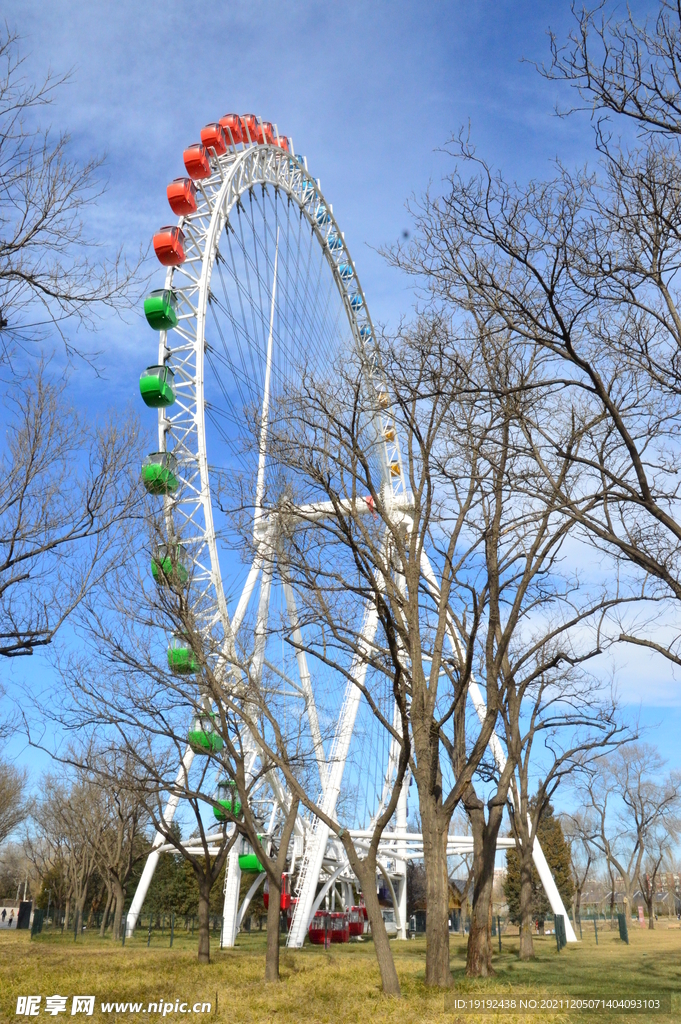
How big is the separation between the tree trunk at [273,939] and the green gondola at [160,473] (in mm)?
7525

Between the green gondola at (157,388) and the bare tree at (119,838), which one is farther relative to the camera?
the bare tree at (119,838)

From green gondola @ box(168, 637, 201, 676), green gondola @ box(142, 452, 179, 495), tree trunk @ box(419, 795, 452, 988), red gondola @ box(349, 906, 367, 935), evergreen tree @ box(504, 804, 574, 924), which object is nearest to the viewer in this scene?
tree trunk @ box(419, 795, 452, 988)

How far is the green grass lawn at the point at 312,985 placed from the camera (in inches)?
365

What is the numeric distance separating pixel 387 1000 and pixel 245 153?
68.2 feet

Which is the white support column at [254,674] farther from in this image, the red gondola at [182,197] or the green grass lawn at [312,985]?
the red gondola at [182,197]

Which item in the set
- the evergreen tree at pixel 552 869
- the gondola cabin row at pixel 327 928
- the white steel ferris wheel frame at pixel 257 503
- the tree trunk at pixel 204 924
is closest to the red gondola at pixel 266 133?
the white steel ferris wheel frame at pixel 257 503

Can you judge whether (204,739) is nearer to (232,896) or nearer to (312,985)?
(312,985)

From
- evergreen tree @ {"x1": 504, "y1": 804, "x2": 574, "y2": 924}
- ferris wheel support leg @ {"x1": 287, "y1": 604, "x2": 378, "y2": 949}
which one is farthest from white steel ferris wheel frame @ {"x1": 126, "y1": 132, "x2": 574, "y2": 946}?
evergreen tree @ {"x1": 504, "y1": 804, "x2": 574, "y2": 924}

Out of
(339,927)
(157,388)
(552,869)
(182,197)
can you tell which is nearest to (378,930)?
(157,388)

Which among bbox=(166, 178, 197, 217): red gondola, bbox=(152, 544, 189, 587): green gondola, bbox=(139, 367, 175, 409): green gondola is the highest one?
bbox=(166, 178, 197, 217): red gondola

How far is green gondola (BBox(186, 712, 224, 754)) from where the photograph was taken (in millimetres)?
15875

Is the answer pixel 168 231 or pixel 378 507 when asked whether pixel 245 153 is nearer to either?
pixel 168 231

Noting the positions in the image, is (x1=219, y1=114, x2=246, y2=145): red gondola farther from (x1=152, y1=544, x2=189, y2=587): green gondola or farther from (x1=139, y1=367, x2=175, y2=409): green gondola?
(x1=152, y1=544, x2=189, y2=587): green gondola

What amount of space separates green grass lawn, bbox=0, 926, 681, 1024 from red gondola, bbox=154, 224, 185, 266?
15.8 metres
